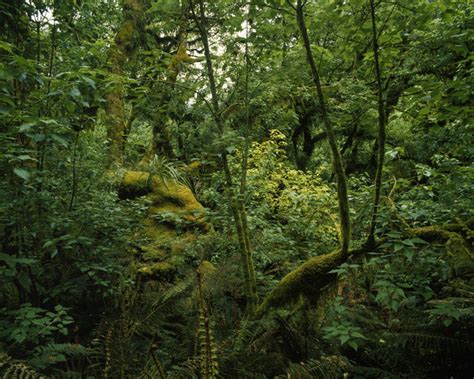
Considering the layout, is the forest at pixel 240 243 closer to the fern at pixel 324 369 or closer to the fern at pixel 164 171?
the fern at pixel 324 369

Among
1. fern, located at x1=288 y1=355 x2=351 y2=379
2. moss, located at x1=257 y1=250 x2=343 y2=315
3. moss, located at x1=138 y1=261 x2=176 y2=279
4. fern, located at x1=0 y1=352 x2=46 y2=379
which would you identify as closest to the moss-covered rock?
moss, located at x1=138 y1=261 x2=176 y2=279

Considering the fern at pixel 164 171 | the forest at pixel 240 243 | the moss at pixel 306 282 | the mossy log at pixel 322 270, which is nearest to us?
the forest at pixel 240 243

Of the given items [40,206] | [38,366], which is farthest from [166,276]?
[38,366]

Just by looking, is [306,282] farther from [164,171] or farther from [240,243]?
[164,171]

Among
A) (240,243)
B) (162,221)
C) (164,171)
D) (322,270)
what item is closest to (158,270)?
(162,221)

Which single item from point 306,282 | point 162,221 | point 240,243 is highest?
point 162,221

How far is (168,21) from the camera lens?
3.74m

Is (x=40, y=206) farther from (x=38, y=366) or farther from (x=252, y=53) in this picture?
(x=252, y=53)

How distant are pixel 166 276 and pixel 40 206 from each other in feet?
6.50

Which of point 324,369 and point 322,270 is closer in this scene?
point 324,369

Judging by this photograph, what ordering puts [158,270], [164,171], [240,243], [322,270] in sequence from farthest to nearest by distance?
[164,171], [158,270], [240,243], [322,270]

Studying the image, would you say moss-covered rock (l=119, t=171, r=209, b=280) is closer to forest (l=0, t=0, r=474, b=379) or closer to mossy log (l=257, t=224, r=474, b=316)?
forest (l=0, t=0, r=474, b=379)

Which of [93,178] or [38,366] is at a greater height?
[93,178]

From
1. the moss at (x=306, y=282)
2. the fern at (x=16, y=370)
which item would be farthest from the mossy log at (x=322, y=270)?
the fern at (x=16, y=370)
